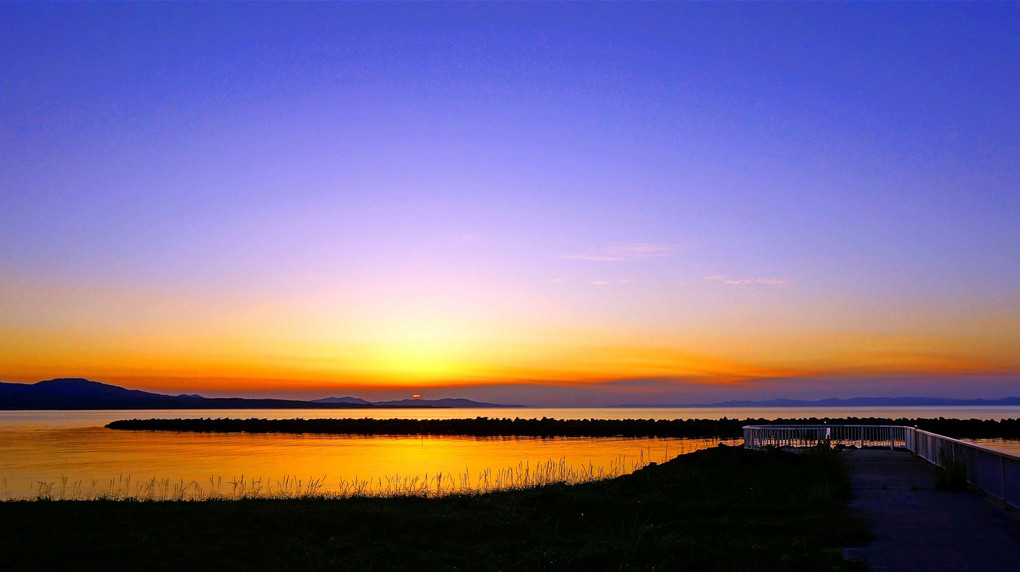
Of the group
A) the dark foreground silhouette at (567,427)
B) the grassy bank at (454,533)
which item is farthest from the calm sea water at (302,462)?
the grassy bank at (454,533)

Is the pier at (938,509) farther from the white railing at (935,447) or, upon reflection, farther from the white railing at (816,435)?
the white railing at (816,435)

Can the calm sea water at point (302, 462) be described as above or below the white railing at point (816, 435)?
below

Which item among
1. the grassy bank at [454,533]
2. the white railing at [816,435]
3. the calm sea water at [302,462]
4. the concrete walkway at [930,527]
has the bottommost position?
the calm sea water at [302,462]

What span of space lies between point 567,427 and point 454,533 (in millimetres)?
62090

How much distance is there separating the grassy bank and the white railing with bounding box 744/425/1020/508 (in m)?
2.69

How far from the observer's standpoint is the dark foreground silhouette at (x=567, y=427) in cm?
5991

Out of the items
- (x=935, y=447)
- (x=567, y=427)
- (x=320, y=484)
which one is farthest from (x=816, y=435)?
(x=567, y=427)

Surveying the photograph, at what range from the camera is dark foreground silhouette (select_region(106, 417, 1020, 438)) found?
5991 centimetres

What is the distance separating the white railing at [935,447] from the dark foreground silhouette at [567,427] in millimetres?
24321

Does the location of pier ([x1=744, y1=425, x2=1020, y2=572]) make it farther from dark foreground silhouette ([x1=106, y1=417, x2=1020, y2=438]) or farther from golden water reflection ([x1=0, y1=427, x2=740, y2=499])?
dark foreground silhouette ([x1=106, y1=417, x2=1020, y2=438])

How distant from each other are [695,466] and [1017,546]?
506 inches

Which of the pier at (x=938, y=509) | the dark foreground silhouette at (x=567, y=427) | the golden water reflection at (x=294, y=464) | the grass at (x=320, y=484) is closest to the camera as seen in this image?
the pier at (x=938, y=509)

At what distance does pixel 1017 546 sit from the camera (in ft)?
36.5

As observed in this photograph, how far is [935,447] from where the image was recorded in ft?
73.5
